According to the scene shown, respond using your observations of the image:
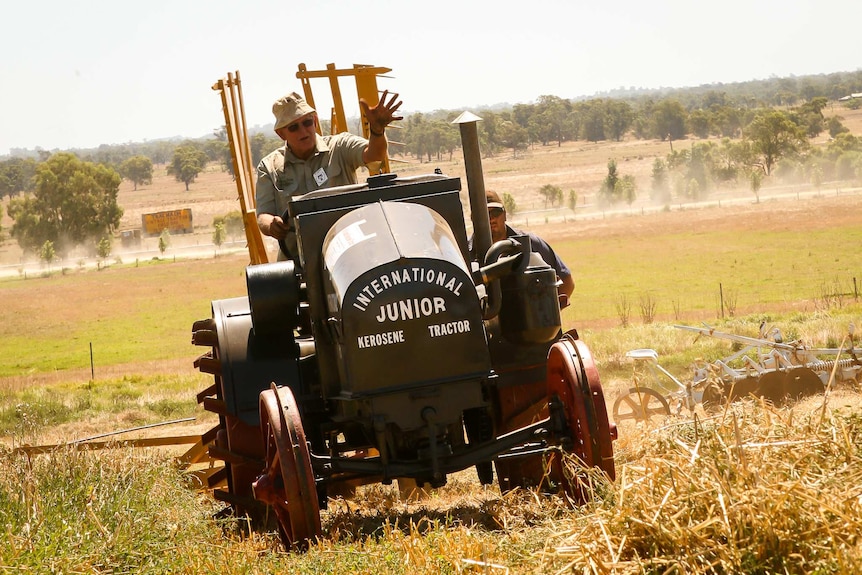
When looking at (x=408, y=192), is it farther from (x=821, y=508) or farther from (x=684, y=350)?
(x=684, y=350)

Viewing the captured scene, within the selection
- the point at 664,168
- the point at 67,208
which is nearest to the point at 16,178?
the point at 67,208

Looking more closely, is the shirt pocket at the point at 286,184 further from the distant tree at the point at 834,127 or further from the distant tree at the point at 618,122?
the distant tree at the point at 618,122

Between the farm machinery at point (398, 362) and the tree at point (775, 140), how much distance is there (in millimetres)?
94218

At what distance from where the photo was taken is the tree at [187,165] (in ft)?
497

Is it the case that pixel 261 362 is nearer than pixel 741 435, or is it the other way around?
pixel 741 435

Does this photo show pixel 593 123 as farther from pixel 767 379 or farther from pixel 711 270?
pixel 767 379

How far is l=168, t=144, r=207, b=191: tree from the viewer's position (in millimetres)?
151625

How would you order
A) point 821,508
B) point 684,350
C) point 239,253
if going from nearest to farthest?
point 821,508, point 684,350, point 239,253

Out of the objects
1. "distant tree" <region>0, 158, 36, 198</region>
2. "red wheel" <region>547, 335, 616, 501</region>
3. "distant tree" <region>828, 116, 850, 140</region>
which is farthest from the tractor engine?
"distant tree" <region>0, 158, 36, 198</region>

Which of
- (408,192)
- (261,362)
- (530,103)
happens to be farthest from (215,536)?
(530,103)

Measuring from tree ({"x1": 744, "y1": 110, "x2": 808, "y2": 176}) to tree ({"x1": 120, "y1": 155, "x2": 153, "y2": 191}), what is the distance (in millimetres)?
93014

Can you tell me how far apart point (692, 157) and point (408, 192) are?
330ft

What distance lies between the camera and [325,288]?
6051 millimetres

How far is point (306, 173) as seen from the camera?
8.02 meters
